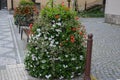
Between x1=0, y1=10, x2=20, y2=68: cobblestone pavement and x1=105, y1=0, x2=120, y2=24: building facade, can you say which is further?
x1=105, y1=0, x2=120, y2=24: building facade

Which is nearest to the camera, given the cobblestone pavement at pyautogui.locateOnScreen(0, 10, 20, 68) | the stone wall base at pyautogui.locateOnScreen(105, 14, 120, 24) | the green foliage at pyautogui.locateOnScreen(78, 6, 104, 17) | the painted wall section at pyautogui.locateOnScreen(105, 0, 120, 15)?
the cobblestone pavement at pyautogui.locateOnScreen(0, 10, 20, 68)

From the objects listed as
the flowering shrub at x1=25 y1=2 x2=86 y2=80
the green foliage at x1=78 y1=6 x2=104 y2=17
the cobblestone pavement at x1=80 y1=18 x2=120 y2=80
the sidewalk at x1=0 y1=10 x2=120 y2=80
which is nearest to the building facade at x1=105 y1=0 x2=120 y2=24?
the sidewalk at x1=0 y1=10 x2=120 y2=80

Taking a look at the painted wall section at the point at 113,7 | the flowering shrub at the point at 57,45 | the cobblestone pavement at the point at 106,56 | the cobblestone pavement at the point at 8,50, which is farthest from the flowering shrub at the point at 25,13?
the flowering shrub at the point at 57,45

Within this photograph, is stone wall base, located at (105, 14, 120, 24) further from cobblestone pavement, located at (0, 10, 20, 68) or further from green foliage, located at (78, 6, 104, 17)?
cobblestone pavement, located at (0, 10, 20, 68)

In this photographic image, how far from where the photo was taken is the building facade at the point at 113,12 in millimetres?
13586

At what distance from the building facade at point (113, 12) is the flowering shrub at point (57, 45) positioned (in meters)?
9.18

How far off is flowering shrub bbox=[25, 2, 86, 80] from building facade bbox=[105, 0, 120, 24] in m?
9.18

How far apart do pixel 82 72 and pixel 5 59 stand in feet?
10.2

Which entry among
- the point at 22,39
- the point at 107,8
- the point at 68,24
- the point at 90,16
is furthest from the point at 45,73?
the point at 90,16

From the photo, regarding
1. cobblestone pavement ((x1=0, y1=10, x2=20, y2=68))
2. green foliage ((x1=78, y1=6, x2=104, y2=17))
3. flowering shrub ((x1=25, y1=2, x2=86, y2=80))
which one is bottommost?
cobblestone pavement ((x1=0, y1=10, x2=20, y2=68))

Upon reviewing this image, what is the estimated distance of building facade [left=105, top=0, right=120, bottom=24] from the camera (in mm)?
13586

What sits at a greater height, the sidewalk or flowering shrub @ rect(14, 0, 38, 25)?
flowering shrub @ rect(14, 0, 38, 25)

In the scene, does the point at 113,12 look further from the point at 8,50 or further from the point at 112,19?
the point at 8,50

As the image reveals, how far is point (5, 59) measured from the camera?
7344 mm
